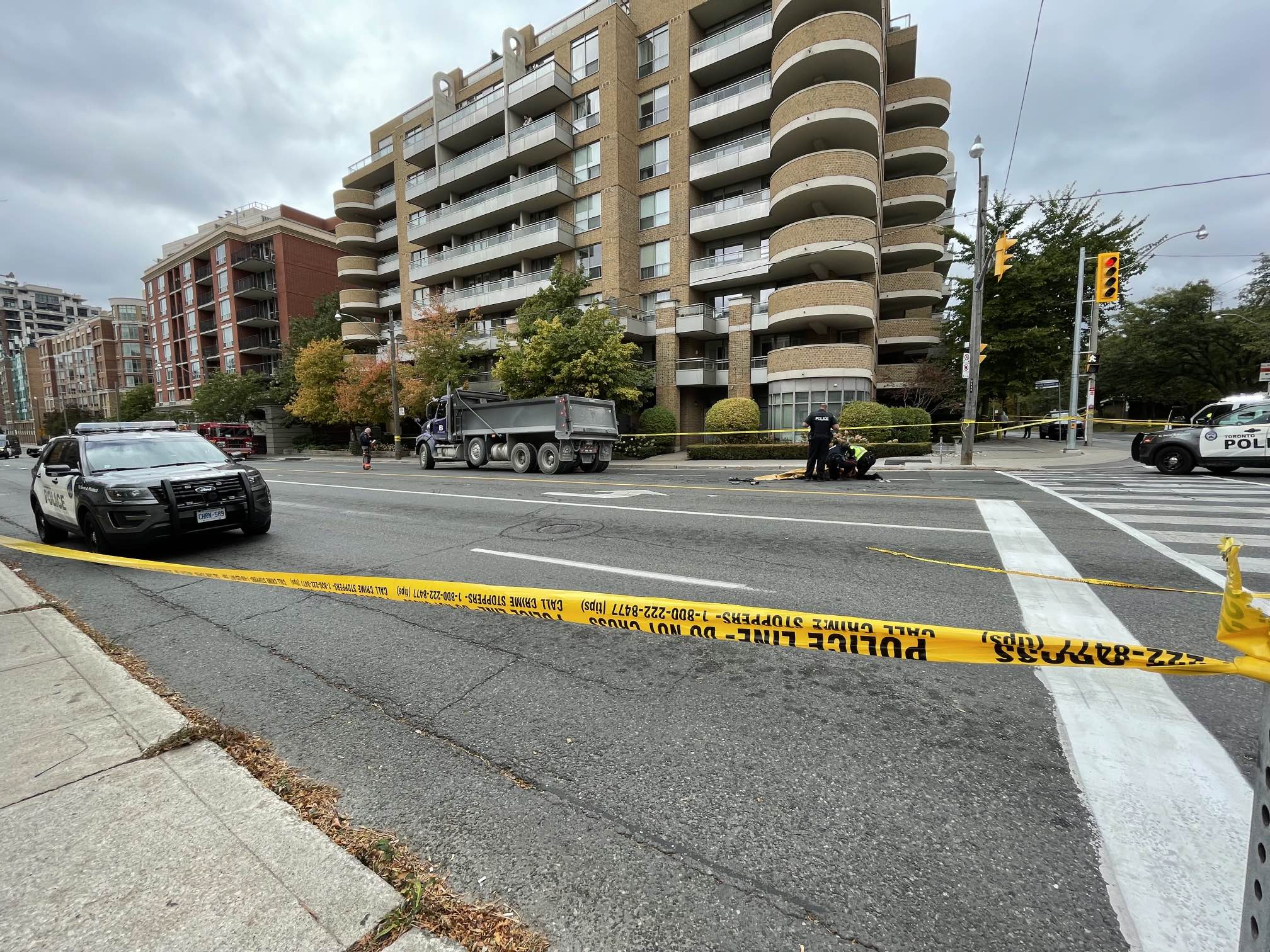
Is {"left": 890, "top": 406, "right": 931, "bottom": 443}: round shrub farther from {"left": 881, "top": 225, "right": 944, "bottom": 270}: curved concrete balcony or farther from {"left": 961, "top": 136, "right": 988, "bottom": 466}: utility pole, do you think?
{"left": 881, "top": 225, "right": 944, "bottom": 270}: curved concrete balcony

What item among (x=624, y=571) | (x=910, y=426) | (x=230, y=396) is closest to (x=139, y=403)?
(x=230, y=396)

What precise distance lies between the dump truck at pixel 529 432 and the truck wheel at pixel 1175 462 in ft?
46.6

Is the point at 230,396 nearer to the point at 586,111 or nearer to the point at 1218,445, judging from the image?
the point at 586,111

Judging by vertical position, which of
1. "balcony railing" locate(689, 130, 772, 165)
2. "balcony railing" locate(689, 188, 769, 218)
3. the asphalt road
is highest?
"balcony railing" locate(689, 130, 772, 165)

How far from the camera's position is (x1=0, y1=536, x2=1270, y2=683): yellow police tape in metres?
1.19

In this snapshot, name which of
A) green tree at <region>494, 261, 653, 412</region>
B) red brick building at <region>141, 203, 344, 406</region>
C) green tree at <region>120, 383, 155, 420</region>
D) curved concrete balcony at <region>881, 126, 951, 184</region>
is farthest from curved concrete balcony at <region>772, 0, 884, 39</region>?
green tree at <region>120, 383, 155, 420</region>

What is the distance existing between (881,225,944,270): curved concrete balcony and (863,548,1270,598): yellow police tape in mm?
29406

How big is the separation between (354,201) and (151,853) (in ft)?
172

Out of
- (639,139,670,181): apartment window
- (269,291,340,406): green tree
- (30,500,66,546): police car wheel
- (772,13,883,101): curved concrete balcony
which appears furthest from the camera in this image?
(269,291,340,406): green tree

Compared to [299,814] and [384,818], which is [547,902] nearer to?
[384,818]

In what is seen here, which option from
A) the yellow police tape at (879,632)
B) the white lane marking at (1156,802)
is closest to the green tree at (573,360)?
the yellow police tape at (879,632)

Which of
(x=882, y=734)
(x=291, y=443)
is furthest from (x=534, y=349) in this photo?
(x=291, y=443)

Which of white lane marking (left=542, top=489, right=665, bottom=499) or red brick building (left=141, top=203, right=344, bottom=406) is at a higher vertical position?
red brick building (left=141, top=203, right=344, bottom=406)

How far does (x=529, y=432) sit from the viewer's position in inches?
690
